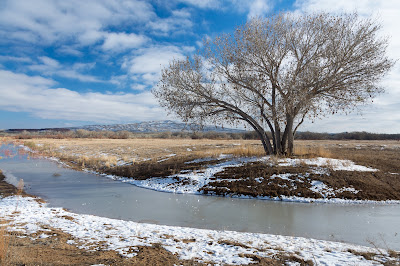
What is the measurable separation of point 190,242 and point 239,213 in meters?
4.41

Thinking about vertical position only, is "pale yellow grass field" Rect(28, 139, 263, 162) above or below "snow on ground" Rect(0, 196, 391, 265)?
above

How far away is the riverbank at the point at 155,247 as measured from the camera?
5477 millimetres

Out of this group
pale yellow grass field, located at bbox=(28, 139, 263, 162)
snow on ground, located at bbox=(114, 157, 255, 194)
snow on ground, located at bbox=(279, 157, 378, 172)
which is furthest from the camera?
pale yellow grass field, located at bbox=(28, 139, 263, 162)

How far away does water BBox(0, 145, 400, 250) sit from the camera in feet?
27.9

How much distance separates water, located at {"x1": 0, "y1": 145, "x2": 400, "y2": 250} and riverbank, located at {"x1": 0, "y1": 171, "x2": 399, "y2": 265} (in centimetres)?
133

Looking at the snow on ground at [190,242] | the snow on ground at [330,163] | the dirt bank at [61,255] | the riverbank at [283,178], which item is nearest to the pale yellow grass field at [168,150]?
the snow on ground at [330,163]

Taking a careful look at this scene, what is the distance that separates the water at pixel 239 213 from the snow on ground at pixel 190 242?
4.18ft

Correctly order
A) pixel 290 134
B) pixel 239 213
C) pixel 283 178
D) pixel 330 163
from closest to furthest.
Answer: pixel 239 213 < pixel 283 178 < pixel 330 163 < pixel 290 134

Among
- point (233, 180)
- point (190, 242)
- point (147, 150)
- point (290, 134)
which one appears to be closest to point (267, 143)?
point (290, 134)

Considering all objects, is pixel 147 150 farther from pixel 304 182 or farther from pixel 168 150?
pixel 304 182

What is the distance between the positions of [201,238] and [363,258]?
379 centimetres

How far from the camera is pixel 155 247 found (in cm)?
632

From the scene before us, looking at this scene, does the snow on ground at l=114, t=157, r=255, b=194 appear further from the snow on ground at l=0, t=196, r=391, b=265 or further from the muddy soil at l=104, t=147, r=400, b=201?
the snow on ground at l=0, t=196, r=391, b=265

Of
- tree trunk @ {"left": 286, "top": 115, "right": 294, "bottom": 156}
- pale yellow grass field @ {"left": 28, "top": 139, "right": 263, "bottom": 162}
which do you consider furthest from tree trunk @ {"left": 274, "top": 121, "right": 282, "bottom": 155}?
pale yellow grass field @ {"left": 28, "top": 139, "right": 263, "bottom": 162}
